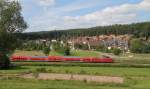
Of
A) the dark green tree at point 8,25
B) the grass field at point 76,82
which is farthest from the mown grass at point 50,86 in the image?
the dark green tree at point 8,25

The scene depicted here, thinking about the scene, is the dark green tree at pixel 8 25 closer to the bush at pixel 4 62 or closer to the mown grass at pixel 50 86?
the bush at pixel 4 62

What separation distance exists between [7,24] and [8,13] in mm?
2115

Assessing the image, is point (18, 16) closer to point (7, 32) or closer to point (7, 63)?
point (7, 32)

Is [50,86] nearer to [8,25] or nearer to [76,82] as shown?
[76,82]

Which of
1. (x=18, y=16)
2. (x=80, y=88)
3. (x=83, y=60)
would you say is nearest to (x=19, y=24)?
(x=18, y=16)

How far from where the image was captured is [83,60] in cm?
9831

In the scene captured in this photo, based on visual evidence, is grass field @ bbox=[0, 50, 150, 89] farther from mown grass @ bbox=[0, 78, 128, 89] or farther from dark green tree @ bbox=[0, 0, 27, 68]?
dark green tree @ bbox=[0, 0, 27, 68]

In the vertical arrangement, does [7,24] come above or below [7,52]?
above

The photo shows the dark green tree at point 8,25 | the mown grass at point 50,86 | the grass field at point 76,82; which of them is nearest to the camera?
the mown grass at point 50,86

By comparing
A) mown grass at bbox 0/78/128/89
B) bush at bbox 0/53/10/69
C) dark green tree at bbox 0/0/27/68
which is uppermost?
dark green tree at bbox 0/0/27/68

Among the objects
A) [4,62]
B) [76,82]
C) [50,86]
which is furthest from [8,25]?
[50,86]

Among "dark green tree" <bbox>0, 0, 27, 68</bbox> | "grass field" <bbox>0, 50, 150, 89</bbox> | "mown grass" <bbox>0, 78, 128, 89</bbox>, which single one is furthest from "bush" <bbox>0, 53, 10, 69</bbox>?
"mown grass" <bbox>0, 78, 128, 89</bbox>

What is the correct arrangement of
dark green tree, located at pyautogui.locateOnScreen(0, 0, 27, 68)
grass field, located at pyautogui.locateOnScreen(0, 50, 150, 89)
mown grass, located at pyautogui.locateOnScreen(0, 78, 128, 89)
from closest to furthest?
mown grass, located at pyautogui.locateOnScreen(0, 78, 128, 89)
grass field, located at pyautogui.locateOnScreen(0, 50, 150, 89)
dark green tree, located at pyautogui.locateOnScreen(0, 0, 27, 68)

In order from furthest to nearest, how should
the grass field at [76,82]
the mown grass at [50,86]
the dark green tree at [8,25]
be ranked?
the dark green tree at [8,25]
the grass field at [76,82]
the mown grass at [50,86]
